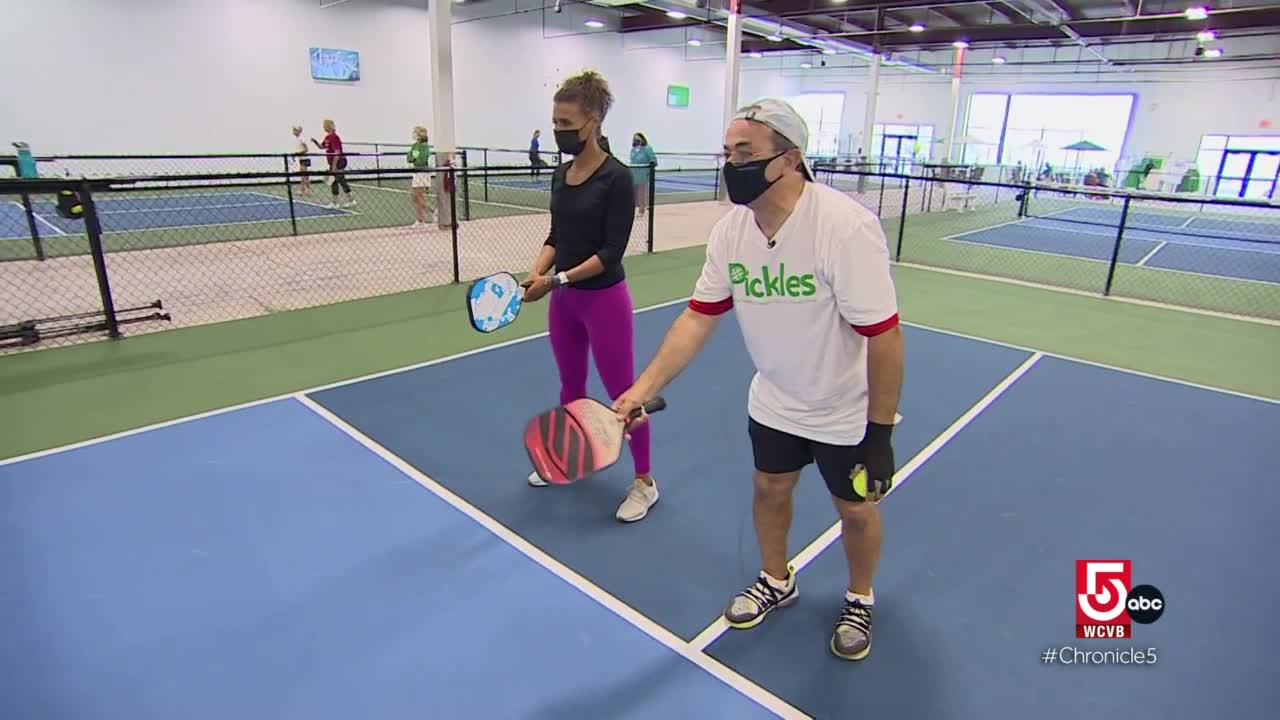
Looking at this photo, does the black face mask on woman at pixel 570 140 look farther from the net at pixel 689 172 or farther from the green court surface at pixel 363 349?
the net at pixel 689 172

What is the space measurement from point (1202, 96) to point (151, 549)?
3480cm

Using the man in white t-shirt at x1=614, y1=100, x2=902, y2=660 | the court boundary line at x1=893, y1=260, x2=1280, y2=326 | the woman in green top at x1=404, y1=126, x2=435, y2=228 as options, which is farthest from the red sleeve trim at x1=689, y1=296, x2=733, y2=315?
the woman in green top at x1=404, y1=126, x2=435, y2=228

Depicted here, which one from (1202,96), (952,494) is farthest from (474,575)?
(1202,96)

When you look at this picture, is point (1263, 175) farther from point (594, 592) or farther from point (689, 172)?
point (594, 592)

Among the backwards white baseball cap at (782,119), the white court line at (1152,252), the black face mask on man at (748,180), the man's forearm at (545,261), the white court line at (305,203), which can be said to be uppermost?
the backwards white baseball cap at (782,119)

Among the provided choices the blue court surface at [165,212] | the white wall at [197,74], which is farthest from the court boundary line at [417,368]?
the white wall at [197,74]

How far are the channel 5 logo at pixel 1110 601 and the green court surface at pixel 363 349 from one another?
3.57 m

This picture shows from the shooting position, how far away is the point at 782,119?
2164 millimetres

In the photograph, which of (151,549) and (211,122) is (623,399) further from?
(211,122)

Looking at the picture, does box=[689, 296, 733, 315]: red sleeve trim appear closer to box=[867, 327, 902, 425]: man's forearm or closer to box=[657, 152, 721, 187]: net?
box=[867, 327, 902, 425]: man's forearm

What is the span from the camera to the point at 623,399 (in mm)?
2314

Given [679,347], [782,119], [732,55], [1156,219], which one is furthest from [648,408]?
[1156,219]

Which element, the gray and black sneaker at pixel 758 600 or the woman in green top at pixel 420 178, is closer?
the gray and black sneaker at pixel 758 600

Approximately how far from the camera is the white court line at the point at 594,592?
2.48m
